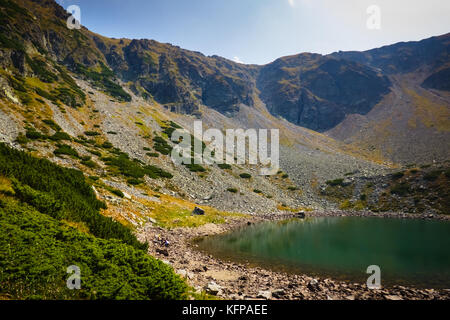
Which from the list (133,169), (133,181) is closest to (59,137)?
(133,169)

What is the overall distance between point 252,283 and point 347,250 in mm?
16154

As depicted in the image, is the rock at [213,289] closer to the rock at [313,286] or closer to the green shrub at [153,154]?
the rock at [313,286]

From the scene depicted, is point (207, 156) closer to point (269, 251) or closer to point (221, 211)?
point (221, 211)

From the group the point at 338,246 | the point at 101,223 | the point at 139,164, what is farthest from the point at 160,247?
the point at 139,164

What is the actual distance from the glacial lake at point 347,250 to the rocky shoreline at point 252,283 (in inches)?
70.7

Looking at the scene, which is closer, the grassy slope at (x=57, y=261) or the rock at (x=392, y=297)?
the grassy slope at (x=57, y=261)

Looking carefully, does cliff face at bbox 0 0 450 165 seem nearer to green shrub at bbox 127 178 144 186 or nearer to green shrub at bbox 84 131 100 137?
green shrub at bbox 84 131 100 137

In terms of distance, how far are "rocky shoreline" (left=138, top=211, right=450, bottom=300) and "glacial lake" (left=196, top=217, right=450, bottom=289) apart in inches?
70.7

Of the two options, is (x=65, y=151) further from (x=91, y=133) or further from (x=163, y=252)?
(x=163, y=252)

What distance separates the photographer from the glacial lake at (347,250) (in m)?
18.6

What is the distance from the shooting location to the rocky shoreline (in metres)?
13.2

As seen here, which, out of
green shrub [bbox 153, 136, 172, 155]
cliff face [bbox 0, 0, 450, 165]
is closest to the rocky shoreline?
green shrub [bbox 153, 136, 172, 155]

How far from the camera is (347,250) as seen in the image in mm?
25938

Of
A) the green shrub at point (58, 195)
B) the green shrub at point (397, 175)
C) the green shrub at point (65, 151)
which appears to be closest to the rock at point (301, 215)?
the green shrub at point (397, 175)
